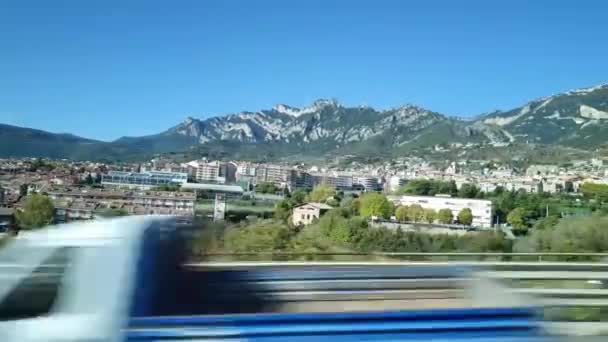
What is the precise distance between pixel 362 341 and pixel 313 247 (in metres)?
6.68

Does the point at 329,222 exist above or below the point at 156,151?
below

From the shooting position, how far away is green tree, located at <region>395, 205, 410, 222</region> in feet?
49.6

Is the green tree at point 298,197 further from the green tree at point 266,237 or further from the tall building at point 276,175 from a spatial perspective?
the green tree at point 266,237

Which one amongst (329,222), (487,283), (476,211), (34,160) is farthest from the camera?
(476,211)

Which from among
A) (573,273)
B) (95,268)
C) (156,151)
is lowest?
(573,273)

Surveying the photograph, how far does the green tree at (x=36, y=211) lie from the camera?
679 centimetres

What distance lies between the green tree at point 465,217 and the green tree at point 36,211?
33.6 feet

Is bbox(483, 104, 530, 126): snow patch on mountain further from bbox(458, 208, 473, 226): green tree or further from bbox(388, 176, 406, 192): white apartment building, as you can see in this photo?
bbox(458, 208, 473, 226): green tree

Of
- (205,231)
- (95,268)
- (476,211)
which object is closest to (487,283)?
(205,231)

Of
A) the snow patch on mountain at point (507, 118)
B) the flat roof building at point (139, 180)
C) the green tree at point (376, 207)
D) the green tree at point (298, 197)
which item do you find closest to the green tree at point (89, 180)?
the flat roof building at point (139, 180)

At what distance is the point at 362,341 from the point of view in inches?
119

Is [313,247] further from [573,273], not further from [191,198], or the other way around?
[573,273]

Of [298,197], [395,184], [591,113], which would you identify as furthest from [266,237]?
[591,113]

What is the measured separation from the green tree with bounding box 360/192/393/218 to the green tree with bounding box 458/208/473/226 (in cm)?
163
